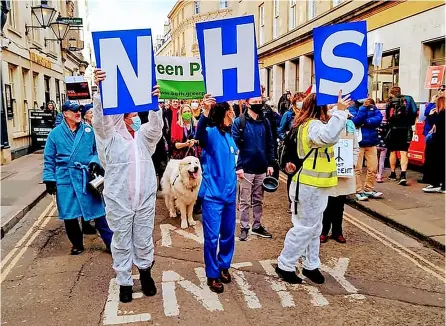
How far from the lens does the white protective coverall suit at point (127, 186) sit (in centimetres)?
407

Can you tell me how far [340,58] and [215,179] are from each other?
1760 mm

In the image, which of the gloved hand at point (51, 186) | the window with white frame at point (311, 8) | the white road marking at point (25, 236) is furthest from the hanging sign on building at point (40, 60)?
the gloved hand at point (51, 186)

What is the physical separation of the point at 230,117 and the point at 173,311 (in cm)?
201

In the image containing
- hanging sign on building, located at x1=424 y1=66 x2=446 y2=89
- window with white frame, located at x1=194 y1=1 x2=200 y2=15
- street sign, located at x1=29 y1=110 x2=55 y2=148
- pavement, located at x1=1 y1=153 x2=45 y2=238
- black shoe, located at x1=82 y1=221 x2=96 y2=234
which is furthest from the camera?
window with white frame, located at x1=194 y1=1 x2=200 y2=15

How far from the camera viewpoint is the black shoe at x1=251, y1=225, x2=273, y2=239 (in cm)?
620

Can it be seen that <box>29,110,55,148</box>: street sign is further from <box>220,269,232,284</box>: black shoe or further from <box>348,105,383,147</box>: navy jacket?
<box>220,269,232,284</box>: black shoe

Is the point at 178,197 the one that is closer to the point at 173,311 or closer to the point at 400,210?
the point at 173,311

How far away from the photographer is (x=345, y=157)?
5.90 metres

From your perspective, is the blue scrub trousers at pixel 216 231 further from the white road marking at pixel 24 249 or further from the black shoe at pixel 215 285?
the white road marking at pixel 24 249

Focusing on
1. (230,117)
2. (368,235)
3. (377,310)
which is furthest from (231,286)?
(368,235)

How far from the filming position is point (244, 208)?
19.7 feet

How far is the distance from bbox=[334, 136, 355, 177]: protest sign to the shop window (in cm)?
967

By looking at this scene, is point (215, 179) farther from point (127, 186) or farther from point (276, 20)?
point (276, 20)

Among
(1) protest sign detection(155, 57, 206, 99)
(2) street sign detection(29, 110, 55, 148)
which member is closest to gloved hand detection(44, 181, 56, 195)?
(1) protest sign detection(155, 57, 206, 99)
